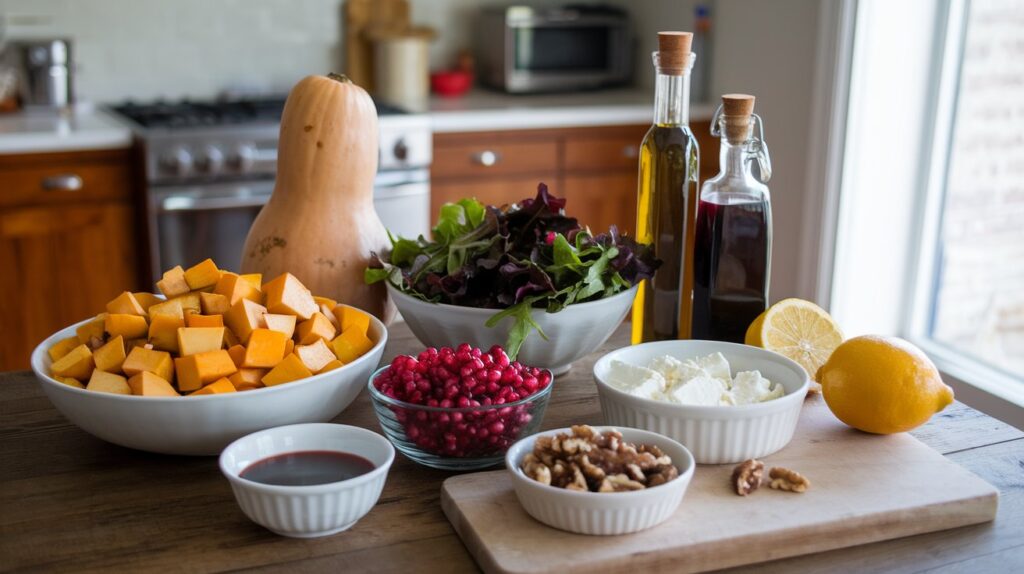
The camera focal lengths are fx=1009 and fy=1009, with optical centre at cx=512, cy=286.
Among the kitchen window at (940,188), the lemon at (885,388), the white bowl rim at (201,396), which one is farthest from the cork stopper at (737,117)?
the kitchen window at (940,188)

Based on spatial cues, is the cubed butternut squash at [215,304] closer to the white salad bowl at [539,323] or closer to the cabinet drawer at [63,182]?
the white salad bowl at [539,323]

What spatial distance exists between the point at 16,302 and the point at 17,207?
10.1 inches

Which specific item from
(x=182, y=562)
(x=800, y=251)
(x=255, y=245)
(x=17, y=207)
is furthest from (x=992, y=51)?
(x=17, y=207)

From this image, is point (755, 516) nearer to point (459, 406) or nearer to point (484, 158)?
point (459, 406)

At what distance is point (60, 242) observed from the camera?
2.65 meters

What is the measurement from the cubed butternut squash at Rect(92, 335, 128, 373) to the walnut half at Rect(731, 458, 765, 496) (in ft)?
2.04

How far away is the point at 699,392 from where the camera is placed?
1010mm

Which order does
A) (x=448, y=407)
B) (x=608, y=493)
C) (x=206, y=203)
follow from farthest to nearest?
1. (x=206, y=203)
2. (x=448, y=407)
3. (x=608, y=493)

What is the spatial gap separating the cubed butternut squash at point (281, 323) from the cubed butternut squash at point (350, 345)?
5 centimetres

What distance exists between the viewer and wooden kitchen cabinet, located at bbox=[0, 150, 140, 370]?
257cm

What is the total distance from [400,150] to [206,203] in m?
0.55

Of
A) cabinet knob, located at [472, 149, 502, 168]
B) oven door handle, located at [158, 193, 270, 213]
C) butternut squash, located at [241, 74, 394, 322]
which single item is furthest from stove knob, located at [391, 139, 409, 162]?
butternut squash, located at [241, 74, 394, 322]

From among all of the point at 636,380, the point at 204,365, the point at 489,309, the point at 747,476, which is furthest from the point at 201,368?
the point at 747,476

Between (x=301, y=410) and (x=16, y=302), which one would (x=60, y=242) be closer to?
(x=16, y=302)
